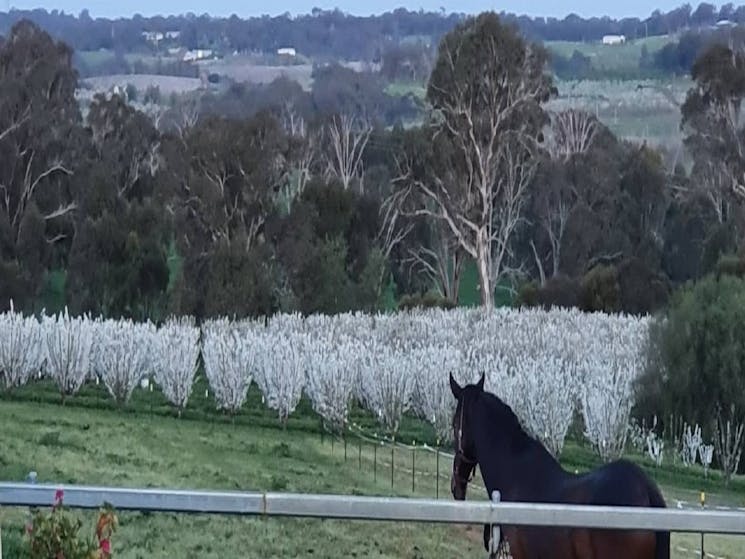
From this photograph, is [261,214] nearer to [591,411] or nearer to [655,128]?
[591,411]

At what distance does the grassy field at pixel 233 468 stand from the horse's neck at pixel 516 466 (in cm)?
165

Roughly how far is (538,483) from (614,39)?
268 ft

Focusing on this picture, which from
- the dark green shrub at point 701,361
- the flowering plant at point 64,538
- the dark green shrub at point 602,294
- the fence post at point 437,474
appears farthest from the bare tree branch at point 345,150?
the flowering plant at point 64,538

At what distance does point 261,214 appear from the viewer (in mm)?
32219

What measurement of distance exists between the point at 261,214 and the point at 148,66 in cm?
4792

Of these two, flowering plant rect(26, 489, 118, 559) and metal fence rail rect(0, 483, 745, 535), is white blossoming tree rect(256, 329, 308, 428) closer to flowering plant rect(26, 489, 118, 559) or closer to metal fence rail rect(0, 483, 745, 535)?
metal fence rail rect(0, 483, 745, 535)

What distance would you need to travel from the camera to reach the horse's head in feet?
22.5

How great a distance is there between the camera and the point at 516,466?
21.0 ft

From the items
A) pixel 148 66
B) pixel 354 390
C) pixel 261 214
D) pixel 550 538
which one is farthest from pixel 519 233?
pixel 148 66

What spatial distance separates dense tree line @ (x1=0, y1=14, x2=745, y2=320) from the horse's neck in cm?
2273

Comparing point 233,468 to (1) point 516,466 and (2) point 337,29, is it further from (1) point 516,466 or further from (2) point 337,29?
(2) point 337,29

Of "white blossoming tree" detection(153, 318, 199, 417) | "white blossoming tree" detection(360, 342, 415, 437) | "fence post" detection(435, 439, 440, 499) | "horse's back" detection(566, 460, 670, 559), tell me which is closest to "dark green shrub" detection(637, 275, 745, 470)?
"white blossoming tree" detection(360, 342, 415, 437)

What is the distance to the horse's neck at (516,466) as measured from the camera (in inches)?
242

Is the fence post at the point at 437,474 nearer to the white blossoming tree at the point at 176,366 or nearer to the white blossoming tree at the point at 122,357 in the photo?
the white blossoming tree at the point at 176,366
